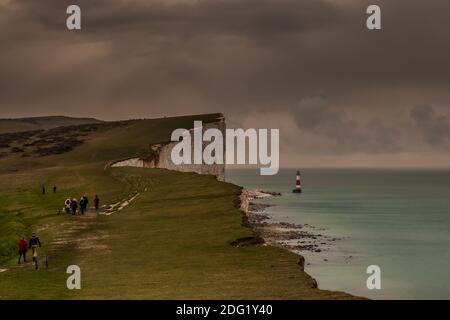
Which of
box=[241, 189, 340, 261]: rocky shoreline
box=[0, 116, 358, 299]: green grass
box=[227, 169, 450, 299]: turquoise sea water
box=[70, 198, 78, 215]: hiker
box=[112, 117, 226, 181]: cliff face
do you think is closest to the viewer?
box=[0, 116, 358, 299]: green grass

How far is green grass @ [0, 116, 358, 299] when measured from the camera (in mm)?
33188

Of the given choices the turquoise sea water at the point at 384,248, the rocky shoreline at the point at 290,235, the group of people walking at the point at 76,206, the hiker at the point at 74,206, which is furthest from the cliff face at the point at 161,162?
the hiker at the point at 74,206

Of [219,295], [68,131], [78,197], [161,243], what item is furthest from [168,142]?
[219,295]

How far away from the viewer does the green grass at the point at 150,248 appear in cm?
3319

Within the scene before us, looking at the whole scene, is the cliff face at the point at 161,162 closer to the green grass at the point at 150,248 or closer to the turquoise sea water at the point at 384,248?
the turquoise sea water at the point at 384,248

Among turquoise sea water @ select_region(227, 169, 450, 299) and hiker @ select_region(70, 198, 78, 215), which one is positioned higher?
hiker @ select_region(70, 198, 78, 215)

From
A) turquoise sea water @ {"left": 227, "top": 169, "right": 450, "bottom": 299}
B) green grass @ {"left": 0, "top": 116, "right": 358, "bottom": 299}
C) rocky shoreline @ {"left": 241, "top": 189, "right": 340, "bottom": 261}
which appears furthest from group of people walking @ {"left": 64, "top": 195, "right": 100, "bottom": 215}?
turquoise sea water @ {"left": 227, "top": 169, "right": 450, "bottom": 299}

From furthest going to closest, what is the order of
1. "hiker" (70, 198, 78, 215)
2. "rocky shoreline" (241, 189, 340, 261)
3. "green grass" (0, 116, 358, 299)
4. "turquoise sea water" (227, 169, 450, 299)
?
"rocky shoreline" (241, 189, 340, 261) → "hiker" (70, 198, 78, 215) → "turquoise sea water" (227, 169, 450, 299) → "green grass" (0, 116, 358, 299)

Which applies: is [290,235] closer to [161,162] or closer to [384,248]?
[384,248]

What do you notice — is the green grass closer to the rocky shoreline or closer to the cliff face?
the rocky shoreline

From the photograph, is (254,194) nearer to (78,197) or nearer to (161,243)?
(78,197)

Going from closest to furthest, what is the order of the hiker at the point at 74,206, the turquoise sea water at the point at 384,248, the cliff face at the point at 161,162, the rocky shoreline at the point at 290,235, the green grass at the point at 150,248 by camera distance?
the green grass at the point at 150,248 < the turquoise sea water at the point at 384,248 < the hiker at the point at 74,206 < the rocky shoreline at the point at 290,235 < the cliff face at the point at 161,162

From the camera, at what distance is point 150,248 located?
4534 cm
